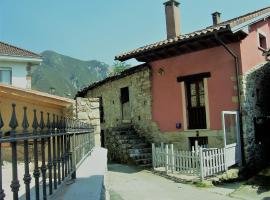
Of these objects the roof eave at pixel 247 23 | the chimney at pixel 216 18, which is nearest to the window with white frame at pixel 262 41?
the roof eave at pixel 247 23

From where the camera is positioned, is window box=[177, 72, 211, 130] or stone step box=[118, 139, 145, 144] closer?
window box=[177, 72, 211, 130]

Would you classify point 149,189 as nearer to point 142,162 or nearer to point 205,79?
point 142,162

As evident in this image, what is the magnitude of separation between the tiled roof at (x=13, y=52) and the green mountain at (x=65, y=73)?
322ft

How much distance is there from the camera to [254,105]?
1270 centimetres

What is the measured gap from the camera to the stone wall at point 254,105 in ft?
39.1

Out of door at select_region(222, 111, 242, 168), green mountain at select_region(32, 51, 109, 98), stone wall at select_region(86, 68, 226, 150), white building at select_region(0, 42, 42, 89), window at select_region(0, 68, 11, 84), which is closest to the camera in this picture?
door at select_region(222, 111, 242, 168)

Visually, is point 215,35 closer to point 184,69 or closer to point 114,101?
point 184,69

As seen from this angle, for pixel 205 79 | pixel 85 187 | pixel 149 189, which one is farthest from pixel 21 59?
pixel 85 187

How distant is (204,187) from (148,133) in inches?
232

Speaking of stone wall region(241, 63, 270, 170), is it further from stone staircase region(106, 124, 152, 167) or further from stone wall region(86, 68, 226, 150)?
stone staircase region(106, 124, 152, 167)

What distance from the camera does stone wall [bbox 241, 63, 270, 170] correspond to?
39.1 ft

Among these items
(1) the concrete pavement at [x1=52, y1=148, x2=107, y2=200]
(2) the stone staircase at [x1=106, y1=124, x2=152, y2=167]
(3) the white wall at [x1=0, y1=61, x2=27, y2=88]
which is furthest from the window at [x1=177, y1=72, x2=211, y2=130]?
(3) the white wall at [x1=0, y1=61, x2=27, y2=88]

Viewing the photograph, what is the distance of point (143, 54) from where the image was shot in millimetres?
14539

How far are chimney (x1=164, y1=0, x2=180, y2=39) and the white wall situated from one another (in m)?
10.6
